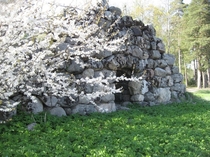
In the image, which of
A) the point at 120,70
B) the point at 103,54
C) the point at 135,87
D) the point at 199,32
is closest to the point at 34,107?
the point at 103,54

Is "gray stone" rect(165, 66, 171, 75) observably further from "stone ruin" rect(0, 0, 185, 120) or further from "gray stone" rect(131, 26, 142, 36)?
"gray stone" rect(131, 26, 142, 36)

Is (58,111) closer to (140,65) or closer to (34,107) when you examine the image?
(34,107)

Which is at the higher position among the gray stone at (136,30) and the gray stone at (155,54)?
the gray stone at (136,30)

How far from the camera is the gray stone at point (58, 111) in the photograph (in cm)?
550

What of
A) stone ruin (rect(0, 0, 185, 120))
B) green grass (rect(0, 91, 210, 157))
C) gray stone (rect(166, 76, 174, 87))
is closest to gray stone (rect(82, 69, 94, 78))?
stone ruin (rect(0, 0, 185, 120))

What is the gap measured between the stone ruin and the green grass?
2.12 ft

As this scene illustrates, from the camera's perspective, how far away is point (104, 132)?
4.20m

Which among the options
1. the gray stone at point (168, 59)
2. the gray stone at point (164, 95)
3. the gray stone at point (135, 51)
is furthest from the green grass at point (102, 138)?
the gray stone at point (168, 59)

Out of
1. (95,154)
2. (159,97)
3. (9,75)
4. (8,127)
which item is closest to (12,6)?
(9,75)

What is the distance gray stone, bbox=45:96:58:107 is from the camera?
5.45m

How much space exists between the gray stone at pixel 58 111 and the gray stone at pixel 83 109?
325 mm

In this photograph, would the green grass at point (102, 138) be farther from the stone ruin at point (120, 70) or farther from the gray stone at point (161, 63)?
the gray stone at point (161, 63)

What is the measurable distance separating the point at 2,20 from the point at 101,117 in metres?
3.64

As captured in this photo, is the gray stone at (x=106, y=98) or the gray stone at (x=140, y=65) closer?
the gray stone at (x=106, y=98)
